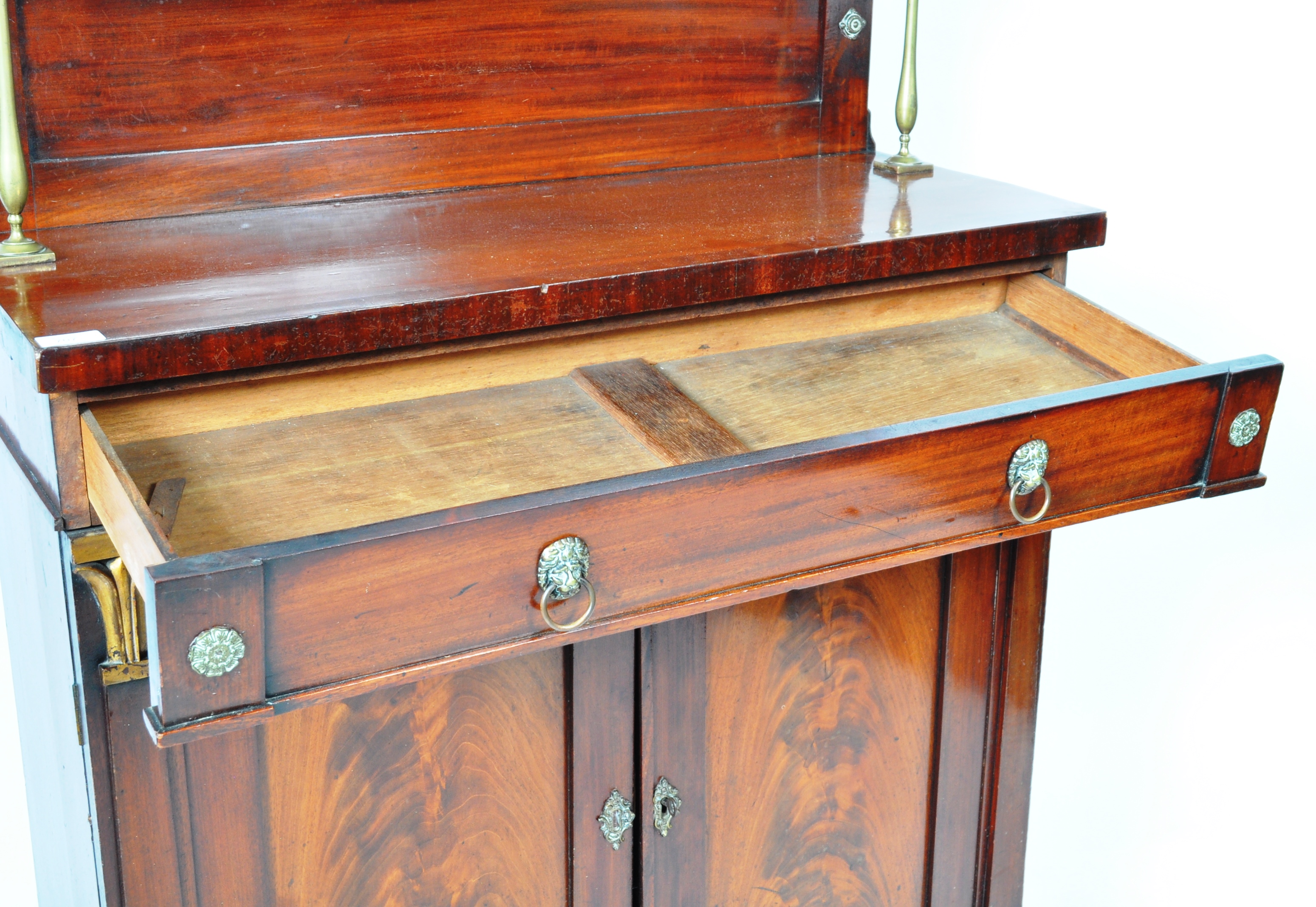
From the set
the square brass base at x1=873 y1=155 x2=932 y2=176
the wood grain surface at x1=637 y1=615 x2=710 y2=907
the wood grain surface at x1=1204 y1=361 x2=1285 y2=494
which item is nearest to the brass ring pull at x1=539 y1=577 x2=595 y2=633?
the wood grain surface at x1=637 y1=615 x2=710 y2=907

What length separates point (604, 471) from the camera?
1390mm

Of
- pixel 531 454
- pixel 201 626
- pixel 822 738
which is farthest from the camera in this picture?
pixel 822 738

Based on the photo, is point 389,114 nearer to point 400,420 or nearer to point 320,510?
point 400,420

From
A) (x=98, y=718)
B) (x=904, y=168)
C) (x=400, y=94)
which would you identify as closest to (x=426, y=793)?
(x=98, y=718)

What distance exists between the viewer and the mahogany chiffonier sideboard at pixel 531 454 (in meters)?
1.25

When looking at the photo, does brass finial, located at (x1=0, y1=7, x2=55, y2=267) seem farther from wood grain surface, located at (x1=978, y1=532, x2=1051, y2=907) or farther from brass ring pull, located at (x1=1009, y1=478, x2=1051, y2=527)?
wood grain surface, located at (x1=978, y1=532, x2=1051, y2=907)

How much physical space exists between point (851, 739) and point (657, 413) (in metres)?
0.57

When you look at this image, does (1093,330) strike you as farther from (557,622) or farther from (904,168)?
(557,622)

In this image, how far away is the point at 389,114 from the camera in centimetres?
181

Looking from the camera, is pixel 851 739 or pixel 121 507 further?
pixel 851 739

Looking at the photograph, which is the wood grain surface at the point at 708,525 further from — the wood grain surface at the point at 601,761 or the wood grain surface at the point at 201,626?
the wood grain surface at the point at 601,761

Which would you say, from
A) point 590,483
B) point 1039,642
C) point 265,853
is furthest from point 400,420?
point 1039,642

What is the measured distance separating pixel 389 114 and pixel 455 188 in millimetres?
119

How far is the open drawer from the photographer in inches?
44.5
